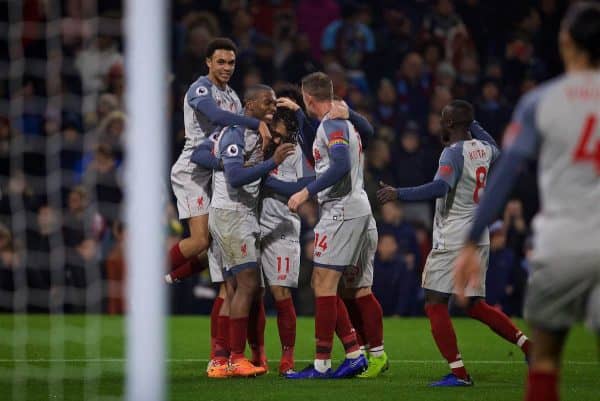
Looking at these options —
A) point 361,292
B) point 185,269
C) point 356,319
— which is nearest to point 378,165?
point 185,269

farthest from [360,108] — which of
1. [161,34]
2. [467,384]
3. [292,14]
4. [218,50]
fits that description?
[161,34]

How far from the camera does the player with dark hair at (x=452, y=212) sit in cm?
680

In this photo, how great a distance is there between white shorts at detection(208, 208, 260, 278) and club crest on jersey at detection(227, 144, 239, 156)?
0.43 m

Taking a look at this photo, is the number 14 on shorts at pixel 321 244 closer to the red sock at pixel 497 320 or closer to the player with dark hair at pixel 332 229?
the player with dark hair at pixel 332 229

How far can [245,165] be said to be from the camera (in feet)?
24.2

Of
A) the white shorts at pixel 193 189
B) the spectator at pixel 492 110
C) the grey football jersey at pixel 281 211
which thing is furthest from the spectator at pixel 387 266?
the grey football jersey at pixel 281 211

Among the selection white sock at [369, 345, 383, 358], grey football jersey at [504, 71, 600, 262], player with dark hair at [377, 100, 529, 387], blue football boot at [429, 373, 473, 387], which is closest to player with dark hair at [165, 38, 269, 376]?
white sock at [369, 345, 383, 358]

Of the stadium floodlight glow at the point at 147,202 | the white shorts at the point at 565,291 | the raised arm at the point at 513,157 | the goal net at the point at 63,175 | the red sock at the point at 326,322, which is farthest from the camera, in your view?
the goal net at the point at 63,175

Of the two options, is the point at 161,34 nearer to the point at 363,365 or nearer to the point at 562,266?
the point at 562,266

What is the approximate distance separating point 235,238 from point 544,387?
3613mm

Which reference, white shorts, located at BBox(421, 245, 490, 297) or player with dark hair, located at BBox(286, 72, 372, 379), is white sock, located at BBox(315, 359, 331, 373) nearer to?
player with dark hair, located at BBox(286, 72, 372, 379)

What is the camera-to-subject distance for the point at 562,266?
380 cm

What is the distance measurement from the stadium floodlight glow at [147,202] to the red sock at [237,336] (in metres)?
2.93

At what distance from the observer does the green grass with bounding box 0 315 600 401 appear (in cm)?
638
